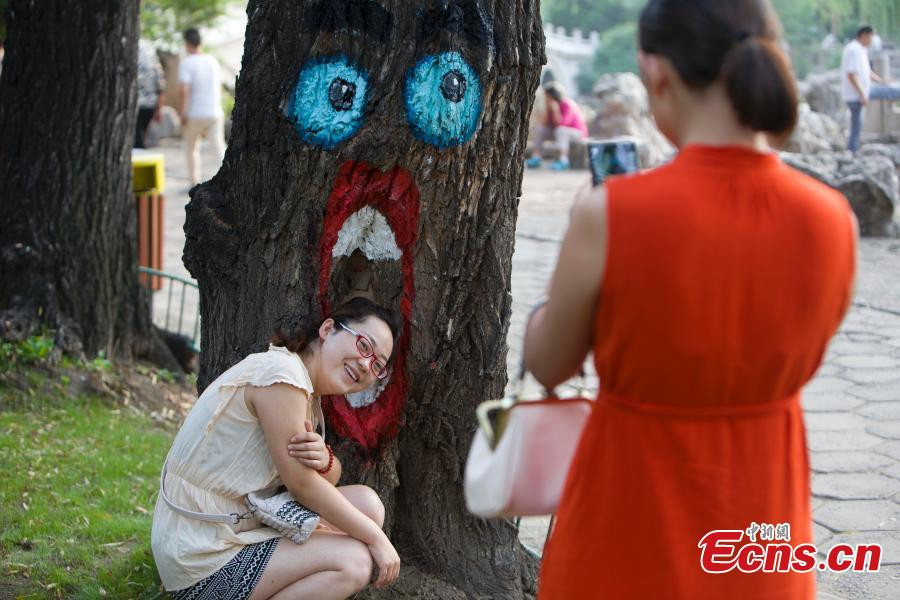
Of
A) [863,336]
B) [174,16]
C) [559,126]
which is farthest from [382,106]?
[174,16]

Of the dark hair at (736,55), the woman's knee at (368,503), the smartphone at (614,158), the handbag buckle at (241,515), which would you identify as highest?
the dark hair at (736,55)

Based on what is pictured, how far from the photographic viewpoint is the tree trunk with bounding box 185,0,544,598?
3.02 m

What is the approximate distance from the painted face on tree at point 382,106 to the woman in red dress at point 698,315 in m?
1.25

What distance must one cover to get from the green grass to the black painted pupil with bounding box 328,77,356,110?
1533 mm

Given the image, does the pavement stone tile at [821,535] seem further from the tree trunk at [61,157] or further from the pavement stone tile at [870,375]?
the tree trunk at [61,157]

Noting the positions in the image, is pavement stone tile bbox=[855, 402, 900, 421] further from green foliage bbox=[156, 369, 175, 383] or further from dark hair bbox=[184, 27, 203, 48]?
dark hair bbox=[184, 27, 203, 48]

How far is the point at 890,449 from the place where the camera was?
190 inches

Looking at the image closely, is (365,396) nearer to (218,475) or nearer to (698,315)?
(218,475)

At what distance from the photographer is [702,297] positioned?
1677 millimetres

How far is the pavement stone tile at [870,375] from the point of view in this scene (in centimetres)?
583

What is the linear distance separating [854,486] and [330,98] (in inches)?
107

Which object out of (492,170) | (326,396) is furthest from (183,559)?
(492,170)

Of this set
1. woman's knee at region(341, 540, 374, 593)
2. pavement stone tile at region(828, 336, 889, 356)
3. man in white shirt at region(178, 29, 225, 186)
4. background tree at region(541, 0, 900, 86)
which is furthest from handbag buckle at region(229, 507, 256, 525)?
background tree at region(541, 0, 900, 86)

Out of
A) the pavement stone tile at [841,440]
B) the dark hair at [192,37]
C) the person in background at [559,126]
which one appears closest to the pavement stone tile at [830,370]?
the pavement stone tile at [841,440]
